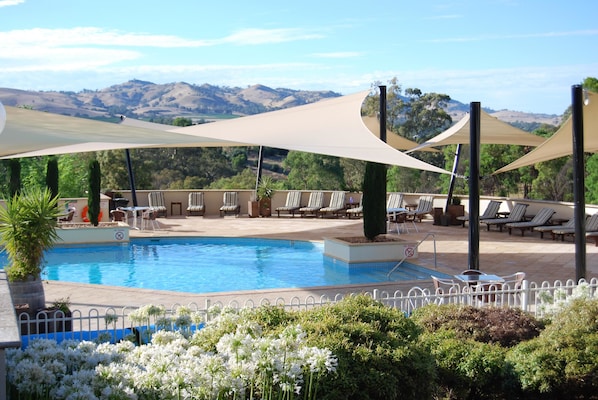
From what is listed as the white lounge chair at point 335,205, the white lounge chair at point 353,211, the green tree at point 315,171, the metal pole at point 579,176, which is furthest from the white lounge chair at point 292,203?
the metal pole at point 579,176

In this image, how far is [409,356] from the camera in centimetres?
457

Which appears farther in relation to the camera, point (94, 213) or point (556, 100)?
point (556, 100)

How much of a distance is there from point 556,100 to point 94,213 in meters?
20.8

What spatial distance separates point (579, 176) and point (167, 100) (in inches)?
3389

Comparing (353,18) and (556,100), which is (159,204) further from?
(353,18)

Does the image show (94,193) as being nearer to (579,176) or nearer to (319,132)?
(319,132)

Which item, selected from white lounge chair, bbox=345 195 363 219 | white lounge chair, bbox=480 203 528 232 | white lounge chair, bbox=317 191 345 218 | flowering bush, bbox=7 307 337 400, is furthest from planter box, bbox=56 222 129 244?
flowering bush, bbox=7 307 337 400

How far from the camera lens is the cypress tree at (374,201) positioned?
13.4 meters

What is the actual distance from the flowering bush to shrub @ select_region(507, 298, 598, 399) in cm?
218

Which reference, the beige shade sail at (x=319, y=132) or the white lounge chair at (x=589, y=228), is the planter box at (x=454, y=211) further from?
the beige shade sail at (x=319, y=132)

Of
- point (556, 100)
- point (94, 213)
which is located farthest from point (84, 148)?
point (556, 100)

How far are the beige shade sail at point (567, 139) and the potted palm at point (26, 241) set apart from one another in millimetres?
8307

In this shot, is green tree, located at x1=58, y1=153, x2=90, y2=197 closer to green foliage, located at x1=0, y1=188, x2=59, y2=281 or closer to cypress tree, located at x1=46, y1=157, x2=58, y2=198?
cypress tree, located at x1=46, y1=157, x2=58, y2=198

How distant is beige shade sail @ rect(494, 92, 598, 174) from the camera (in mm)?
12578
